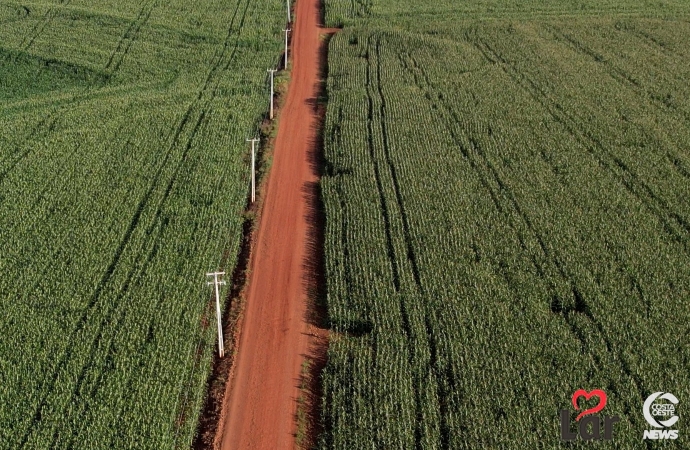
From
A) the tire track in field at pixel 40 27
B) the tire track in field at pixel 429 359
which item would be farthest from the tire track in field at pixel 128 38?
the tire track in field at pixel 429 359

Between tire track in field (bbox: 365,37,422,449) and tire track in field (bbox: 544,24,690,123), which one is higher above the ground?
tire track in field (bbox: 544,24,690,123)

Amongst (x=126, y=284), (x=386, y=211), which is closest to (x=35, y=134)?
(x=126, y=284)

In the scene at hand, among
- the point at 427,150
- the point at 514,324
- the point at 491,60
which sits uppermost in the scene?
the point at 491,60

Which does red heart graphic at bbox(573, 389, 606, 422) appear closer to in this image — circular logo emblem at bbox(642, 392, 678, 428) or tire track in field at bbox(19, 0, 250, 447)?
circular logo emblem at bbox(642, 392, 678, 428)

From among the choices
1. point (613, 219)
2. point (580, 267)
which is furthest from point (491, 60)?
point (580, 267)

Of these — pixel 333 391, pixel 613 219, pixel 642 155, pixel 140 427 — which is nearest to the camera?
pixel 140 427

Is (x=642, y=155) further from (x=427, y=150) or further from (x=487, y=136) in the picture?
A: (x=427, y=150)

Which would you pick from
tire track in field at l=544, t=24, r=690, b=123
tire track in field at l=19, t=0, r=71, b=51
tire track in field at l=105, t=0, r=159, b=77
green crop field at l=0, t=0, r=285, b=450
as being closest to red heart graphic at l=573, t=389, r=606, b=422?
green crop field at l=0, t=0, r=285, b=450
